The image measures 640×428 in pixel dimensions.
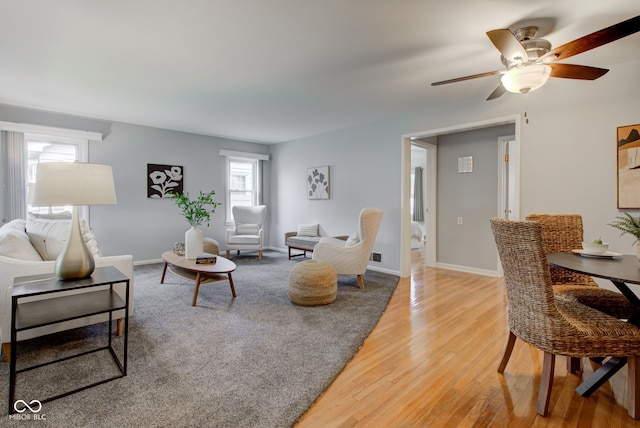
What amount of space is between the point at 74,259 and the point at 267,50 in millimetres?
2141

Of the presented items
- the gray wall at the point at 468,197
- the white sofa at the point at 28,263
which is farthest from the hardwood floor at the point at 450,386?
the gray wall at the point at 468,197

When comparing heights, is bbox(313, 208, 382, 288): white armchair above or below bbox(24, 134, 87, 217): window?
below

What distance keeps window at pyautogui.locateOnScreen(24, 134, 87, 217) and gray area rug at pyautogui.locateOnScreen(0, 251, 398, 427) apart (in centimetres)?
268

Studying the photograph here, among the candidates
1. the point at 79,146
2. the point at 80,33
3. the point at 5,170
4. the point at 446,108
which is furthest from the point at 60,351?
Answer: the point at 446,108

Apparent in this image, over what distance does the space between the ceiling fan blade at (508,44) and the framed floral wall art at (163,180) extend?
17.6 ft

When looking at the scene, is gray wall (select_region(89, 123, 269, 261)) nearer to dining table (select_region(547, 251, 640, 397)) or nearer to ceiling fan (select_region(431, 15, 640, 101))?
ceiling fan (select_region(431, 15, 640, 101))

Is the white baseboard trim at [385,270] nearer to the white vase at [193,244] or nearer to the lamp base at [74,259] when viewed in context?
the white vase at [193,244]

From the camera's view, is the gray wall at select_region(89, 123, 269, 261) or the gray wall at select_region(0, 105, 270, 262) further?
the gray wall at select_region(89, 123, 269, 261)

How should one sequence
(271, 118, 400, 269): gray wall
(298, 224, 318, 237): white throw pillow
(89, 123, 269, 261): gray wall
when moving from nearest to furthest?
(271, 118, 400, 269): gray wall → (89, 123, 269, 261): gray wall → (298, 224, 318, 237): white throw pillow

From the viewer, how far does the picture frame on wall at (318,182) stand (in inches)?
232

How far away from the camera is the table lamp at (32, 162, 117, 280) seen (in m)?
1.97

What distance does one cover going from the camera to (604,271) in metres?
1.64

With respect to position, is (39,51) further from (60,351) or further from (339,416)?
(339,416)

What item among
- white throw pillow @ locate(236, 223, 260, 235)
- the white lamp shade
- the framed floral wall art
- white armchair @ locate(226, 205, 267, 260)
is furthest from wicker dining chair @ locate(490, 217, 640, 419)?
the framed floral wall art
